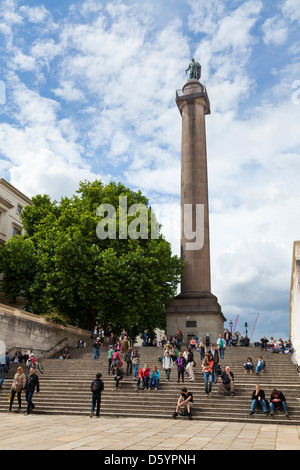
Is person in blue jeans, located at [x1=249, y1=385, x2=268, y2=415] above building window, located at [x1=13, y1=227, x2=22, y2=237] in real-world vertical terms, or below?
below

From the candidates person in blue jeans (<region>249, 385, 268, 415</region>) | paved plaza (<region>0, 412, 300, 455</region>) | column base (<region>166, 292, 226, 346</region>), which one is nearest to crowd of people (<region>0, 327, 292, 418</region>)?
person in blue jeans (<region>249, 385, 268, 415</region>)

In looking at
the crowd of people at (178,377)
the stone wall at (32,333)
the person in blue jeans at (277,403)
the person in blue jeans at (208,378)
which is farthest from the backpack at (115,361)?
the stone wall at (32,333)

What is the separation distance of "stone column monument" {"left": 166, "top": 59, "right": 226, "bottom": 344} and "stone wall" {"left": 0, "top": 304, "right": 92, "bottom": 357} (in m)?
9.15

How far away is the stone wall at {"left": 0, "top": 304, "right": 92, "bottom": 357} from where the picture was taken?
87.0 ft

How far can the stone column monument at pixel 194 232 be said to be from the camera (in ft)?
113

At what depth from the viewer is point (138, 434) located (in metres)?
11.4

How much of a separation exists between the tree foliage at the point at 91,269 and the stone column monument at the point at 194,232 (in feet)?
4.66

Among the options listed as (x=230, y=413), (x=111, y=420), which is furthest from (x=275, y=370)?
(x=111, y=420)

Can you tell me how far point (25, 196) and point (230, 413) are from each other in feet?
132

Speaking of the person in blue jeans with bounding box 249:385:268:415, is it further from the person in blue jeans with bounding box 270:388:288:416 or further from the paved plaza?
the paved plaza

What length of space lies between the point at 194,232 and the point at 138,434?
2706 centimetres
